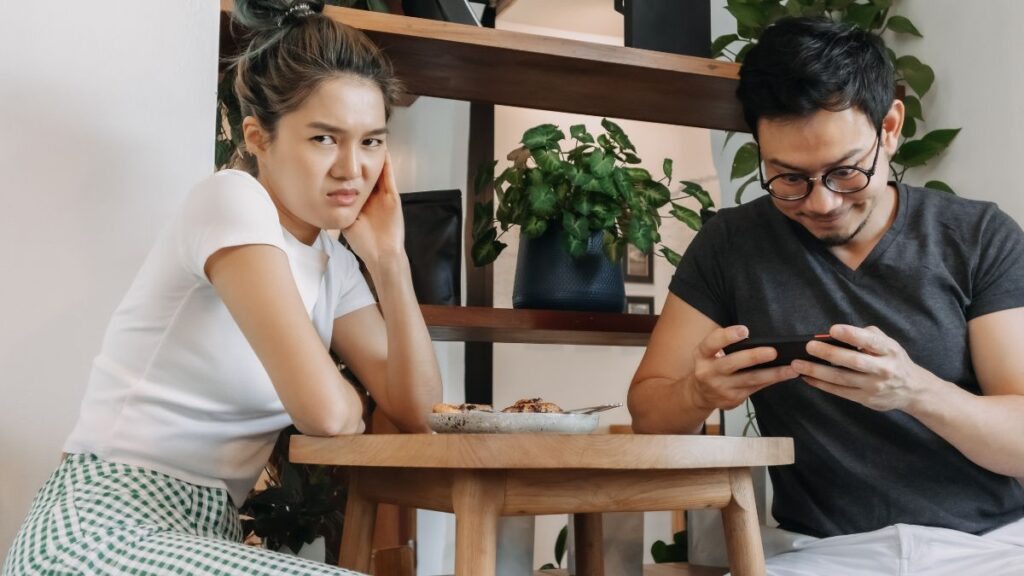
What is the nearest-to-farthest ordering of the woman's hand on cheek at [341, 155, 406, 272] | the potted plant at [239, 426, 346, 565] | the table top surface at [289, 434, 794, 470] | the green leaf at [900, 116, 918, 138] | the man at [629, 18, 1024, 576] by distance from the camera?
the table top surface at [289, 434, 794, 470], the man at [629, 18, 1024, 576], the woman's hand on cheek at [341, 155, 406, 272], the potted plant at [239, 426, 346, 565], the green leaf at [900, 116, 918, 138]

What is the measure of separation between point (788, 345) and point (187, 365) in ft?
2.62

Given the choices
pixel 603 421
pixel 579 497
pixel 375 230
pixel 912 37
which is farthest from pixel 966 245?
pixel 603 421

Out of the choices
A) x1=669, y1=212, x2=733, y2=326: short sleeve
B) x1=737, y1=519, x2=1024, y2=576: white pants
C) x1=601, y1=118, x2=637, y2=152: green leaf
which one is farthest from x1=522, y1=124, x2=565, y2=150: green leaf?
x1=737, y1=519, x2=1024, y2=576: white pants

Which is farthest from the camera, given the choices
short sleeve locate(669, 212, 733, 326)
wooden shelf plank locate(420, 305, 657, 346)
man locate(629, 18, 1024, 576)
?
wooden shelf plank locate(420, 305, 657, 346)

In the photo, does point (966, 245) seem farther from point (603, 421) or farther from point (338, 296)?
point (603, 421)

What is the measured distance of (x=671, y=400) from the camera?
5.30 ft

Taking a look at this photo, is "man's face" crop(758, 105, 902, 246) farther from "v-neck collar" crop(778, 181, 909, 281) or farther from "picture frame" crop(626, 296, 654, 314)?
"picture frame" crop(626, 296, 654, 314)

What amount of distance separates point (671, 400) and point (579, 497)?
18.6 inches

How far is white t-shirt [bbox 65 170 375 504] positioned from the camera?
4.38 feet

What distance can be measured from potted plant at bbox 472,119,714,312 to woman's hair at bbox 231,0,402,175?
529 millimetres

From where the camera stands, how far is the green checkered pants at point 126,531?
1151mm

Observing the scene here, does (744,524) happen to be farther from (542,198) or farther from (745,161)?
(745,161)

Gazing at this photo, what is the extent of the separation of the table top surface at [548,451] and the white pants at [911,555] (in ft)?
1.07

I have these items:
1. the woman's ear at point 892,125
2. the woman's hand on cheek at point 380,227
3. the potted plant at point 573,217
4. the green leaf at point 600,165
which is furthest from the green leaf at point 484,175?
the woman's ear at point 892,125
